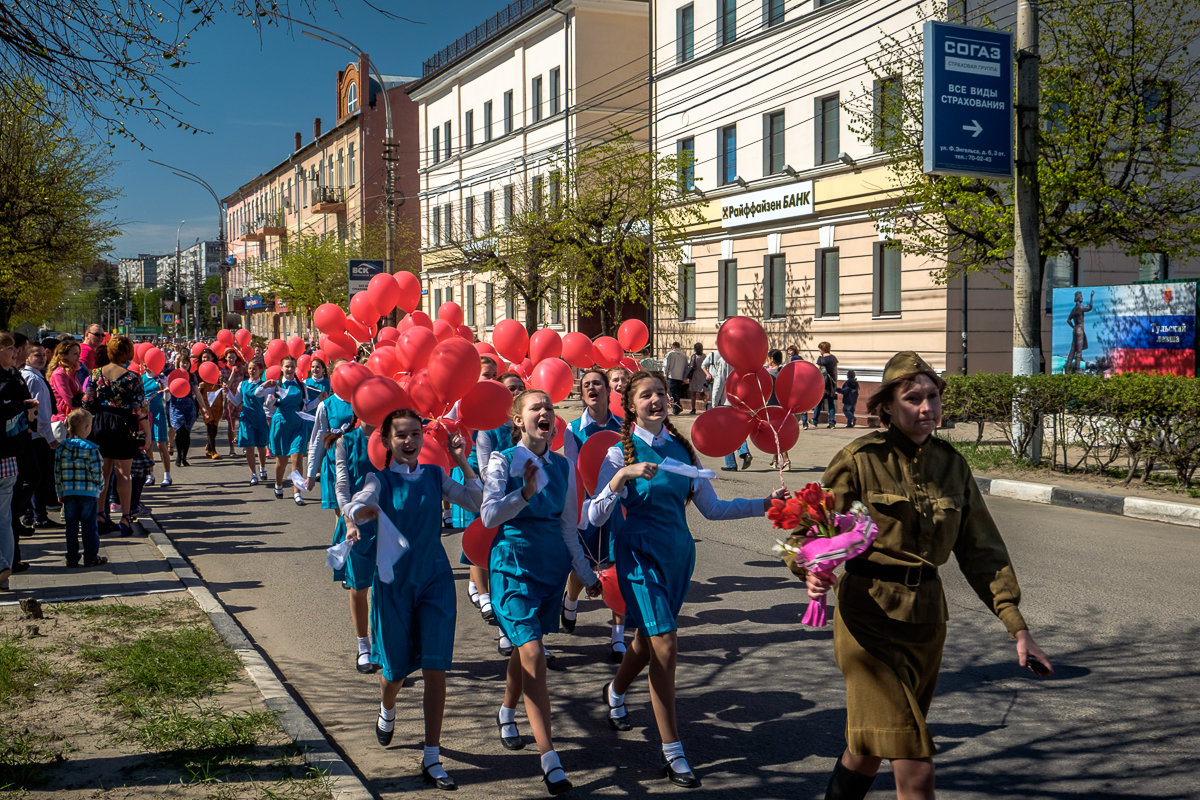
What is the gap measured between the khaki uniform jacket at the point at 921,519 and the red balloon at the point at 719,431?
1547 mm

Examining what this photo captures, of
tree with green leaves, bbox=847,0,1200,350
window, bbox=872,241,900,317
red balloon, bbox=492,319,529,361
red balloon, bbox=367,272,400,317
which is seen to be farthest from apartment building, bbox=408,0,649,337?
red balloon, bbox=492,319,529,361

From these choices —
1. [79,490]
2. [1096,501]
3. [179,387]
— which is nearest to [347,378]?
[79,490]

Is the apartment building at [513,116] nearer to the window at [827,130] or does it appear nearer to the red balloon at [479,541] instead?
the window at [827,130]

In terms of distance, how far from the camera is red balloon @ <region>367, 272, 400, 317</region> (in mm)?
9719

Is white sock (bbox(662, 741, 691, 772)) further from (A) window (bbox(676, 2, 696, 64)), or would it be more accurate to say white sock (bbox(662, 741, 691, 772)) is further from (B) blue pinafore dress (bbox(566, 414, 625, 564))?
(A) window (bbox(676, 2, 696, 64))

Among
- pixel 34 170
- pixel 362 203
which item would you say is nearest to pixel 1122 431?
pixel 34 170

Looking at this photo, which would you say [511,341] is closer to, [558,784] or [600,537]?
[600,537]

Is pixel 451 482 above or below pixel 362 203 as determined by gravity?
below

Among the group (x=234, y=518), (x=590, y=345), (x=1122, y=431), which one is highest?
(x=590, y=345)

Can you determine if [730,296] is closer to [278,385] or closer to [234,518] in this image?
[278,385]

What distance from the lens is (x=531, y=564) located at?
188 inches

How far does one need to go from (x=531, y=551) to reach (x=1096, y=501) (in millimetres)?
8973

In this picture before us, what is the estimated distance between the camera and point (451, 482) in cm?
499

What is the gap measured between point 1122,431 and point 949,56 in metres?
5.13
